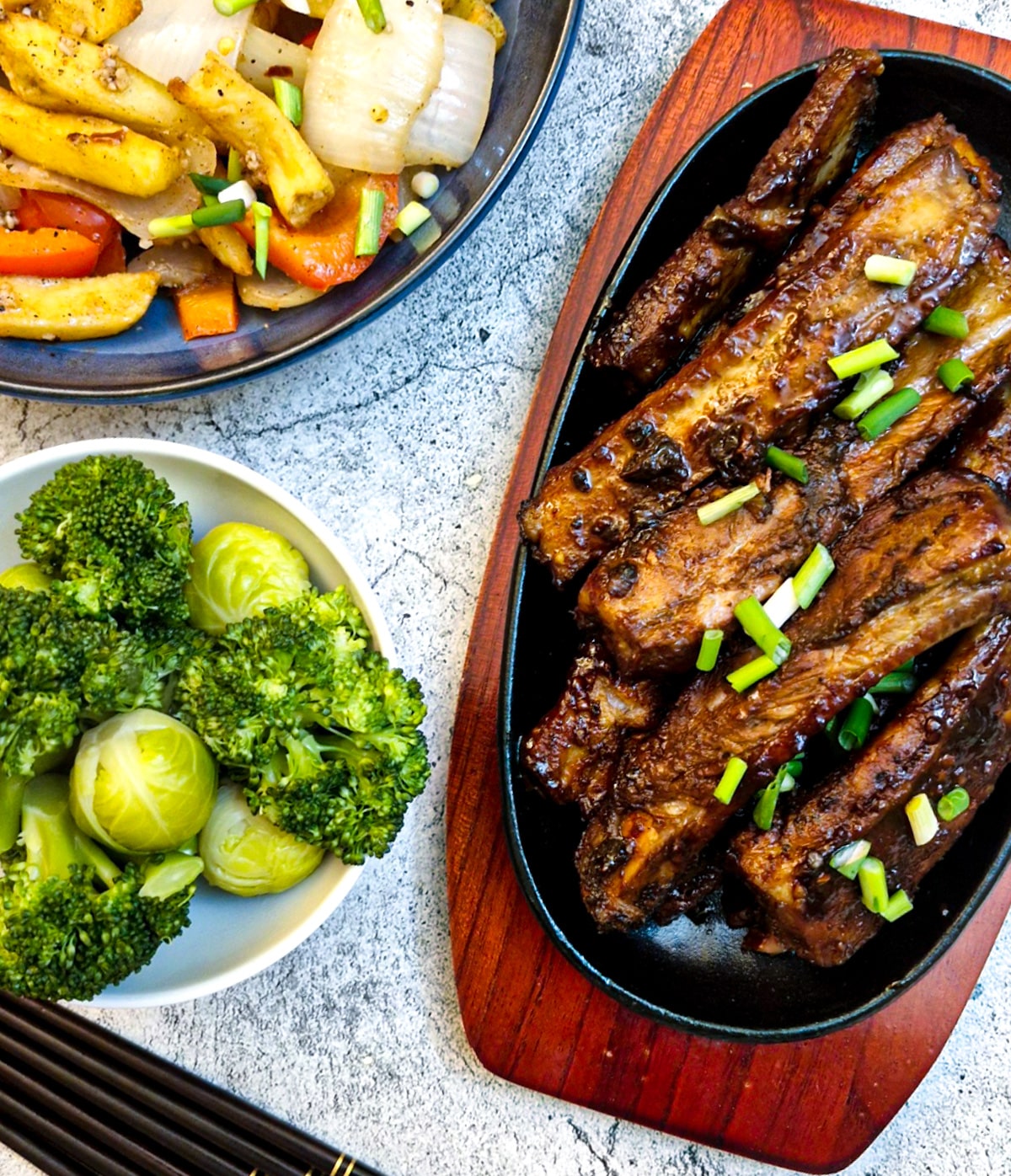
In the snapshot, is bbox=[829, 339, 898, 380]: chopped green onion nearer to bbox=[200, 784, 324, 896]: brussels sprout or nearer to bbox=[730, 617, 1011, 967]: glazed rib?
bbox=[730, 617, 1011, 967]: glazed rib

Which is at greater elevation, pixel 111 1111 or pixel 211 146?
pixel 211 146

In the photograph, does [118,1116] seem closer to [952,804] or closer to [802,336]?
[952,804]

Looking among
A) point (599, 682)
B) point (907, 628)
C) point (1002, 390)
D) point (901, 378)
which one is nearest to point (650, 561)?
point (599, 682)

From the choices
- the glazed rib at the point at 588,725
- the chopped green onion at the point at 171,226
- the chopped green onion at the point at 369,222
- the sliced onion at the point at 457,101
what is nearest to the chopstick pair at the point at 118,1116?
the glazed rib at the point at 588,725

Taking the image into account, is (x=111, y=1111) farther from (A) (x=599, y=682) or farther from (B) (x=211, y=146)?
(B) (x=211, y=146)

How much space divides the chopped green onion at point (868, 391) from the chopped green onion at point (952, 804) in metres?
0.77

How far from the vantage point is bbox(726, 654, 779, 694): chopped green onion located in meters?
2.10

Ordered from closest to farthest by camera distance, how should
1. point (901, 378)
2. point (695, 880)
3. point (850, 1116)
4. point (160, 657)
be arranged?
point (160, 657), point (901, 378), point (695, 880), point (850, 1116)

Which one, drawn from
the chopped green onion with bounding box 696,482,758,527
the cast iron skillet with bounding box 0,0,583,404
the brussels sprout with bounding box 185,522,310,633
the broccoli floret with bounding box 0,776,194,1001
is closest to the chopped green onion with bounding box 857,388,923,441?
the chopped green onion with bounding box 696,482,758,527

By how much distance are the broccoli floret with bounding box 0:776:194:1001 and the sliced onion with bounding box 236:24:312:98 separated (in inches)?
58.8

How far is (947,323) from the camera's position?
84.2 inches

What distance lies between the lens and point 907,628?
2.04m

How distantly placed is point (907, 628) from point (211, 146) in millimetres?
1720

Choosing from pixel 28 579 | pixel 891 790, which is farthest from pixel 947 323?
pixel 28 579
